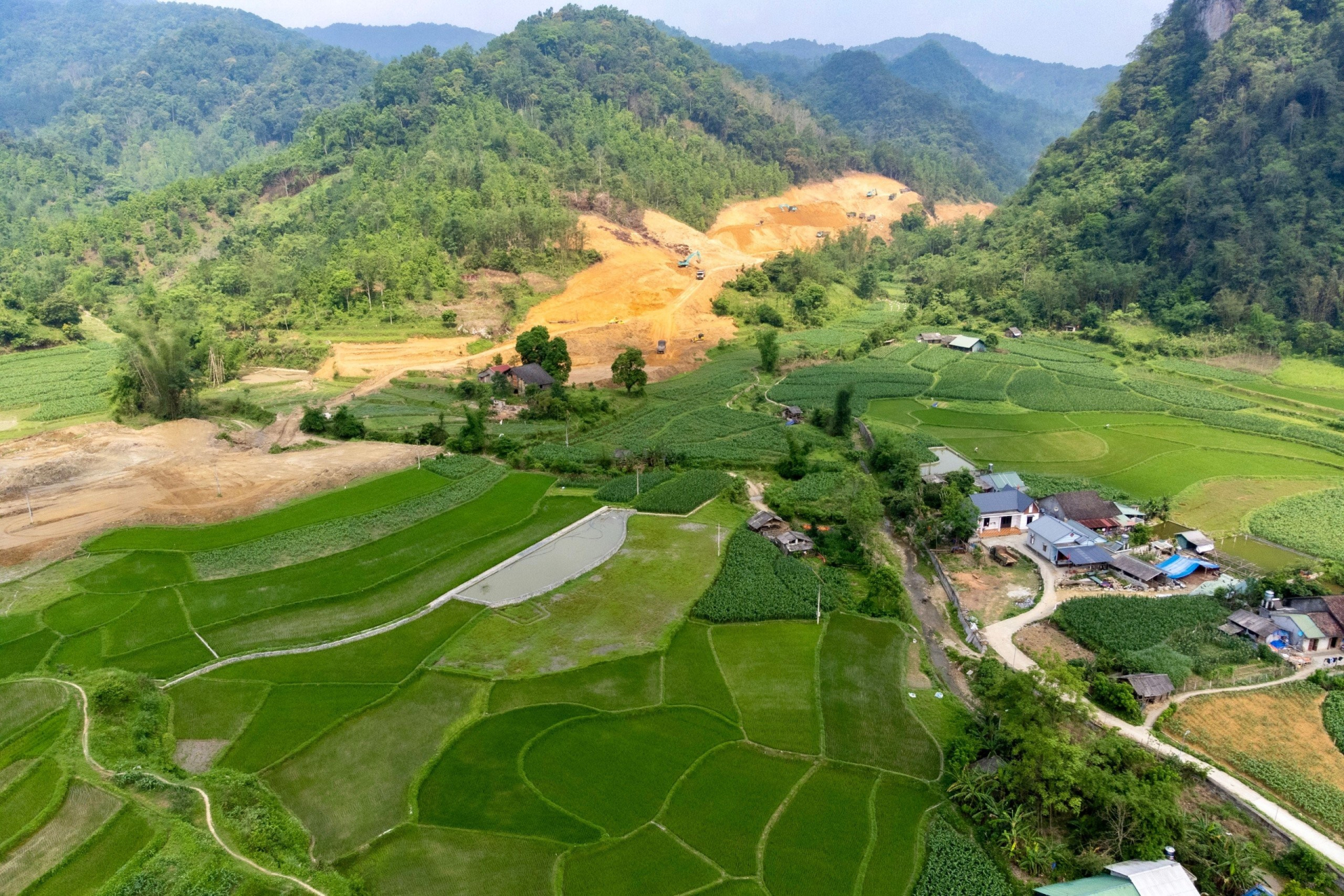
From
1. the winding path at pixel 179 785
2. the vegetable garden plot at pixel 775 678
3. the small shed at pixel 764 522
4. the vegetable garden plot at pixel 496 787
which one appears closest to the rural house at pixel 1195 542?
the small shed at pixel 764 522

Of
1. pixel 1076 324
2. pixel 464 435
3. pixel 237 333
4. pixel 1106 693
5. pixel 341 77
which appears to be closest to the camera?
pixel 1106 693

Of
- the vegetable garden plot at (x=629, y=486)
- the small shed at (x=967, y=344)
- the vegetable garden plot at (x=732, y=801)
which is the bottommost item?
the vegetable garden plot at (x=732, y=801)

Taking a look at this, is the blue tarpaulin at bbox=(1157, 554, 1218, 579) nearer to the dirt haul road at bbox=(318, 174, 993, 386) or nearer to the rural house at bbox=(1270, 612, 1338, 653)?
the rural house at bbox=(1270, 612, 1338, 653)

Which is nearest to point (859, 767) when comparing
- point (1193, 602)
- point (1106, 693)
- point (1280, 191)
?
point (1106, 693)

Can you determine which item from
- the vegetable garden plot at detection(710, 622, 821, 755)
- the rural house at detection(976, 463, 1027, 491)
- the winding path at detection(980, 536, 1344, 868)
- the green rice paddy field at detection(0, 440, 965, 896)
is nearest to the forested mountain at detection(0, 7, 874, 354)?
the green rice paddy field at detection(0, 440, 965, 896)

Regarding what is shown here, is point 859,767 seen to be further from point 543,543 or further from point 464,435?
point 464,435

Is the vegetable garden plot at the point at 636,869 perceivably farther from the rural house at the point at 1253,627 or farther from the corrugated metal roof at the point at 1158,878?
the rural house at the point at 1253,627
